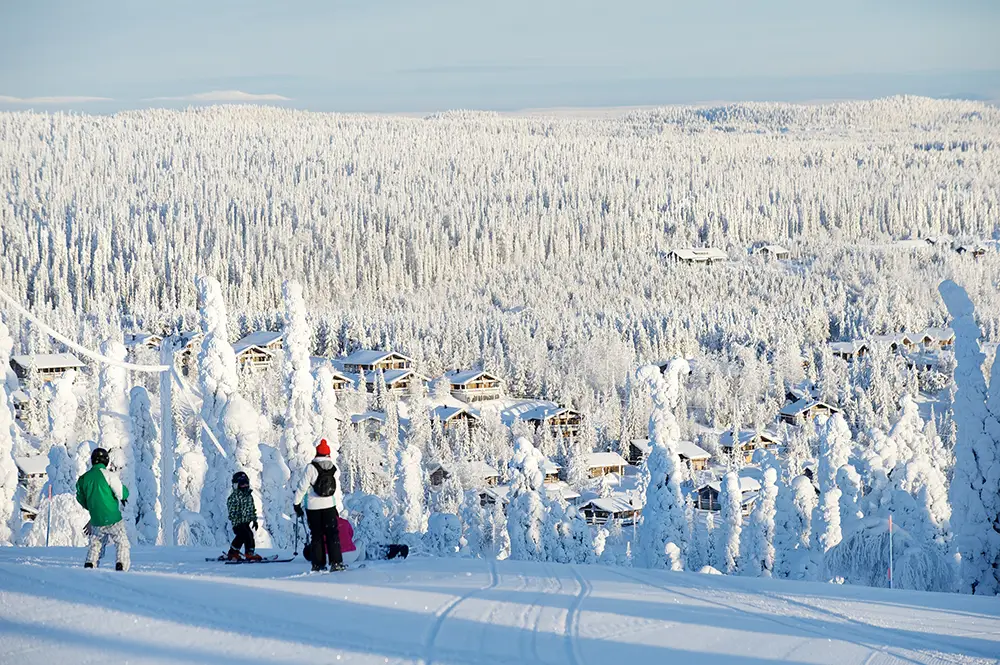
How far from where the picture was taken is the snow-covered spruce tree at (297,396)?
22.9m

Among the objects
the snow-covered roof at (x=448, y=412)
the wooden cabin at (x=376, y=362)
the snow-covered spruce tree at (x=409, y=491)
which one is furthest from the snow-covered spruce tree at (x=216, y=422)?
the wooden cabin at (x=376, y=362)

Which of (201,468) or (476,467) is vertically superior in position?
(201,468)

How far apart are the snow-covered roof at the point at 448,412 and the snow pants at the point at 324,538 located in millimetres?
53444

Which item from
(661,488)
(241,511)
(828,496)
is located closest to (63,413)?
(661,488)

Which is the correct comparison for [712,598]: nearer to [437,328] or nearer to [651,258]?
[437,328]

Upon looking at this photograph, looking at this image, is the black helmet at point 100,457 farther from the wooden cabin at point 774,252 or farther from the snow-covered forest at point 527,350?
the wooden cabin at point 774,252

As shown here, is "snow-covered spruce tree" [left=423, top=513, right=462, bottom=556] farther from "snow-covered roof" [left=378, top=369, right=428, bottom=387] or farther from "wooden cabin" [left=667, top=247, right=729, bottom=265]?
"wooden cabin" [left=667, top=247, right=729, bottom=265]

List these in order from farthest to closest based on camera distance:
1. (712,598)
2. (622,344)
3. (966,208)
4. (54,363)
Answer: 1. (966,208)
2. (622,344)
3. (54,363)
4. (712,598)

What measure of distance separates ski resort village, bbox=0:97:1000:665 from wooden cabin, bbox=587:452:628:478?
30 cm

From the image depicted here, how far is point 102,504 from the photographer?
31.5 feet

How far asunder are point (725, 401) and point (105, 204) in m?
114

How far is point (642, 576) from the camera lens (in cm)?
1094

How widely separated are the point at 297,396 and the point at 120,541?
13.0 metres

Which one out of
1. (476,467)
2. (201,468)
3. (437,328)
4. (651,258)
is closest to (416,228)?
(651,258)
